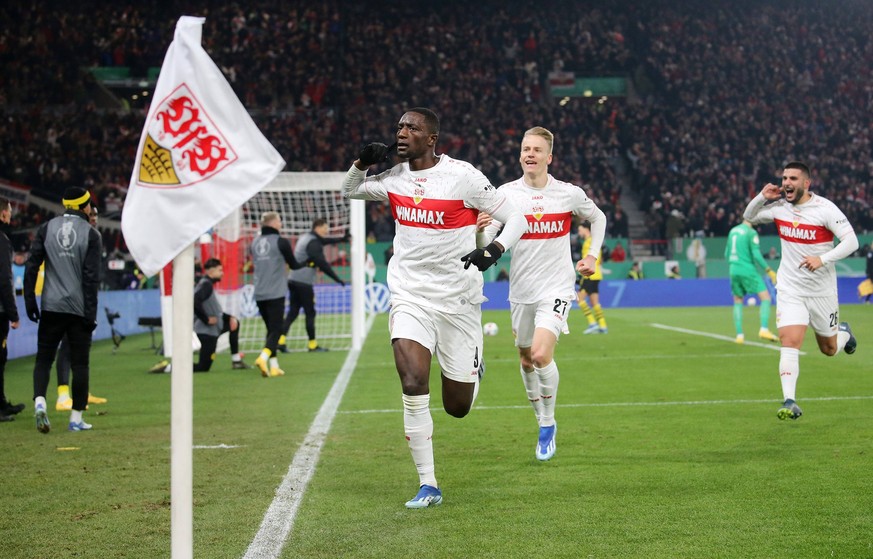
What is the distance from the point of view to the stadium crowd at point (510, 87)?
118ft

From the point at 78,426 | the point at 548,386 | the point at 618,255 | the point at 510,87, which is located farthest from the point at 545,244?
the point at 510,87

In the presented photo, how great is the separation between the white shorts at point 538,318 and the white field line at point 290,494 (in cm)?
178

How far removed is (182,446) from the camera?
3.51m

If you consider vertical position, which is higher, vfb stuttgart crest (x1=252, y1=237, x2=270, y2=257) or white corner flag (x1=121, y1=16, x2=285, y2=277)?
white corner flag (x1=121, y1=16, x2=285, y2=277)

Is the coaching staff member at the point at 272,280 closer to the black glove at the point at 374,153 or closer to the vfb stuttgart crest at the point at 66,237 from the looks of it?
the vfb stuttgart crest at the point at 66,237

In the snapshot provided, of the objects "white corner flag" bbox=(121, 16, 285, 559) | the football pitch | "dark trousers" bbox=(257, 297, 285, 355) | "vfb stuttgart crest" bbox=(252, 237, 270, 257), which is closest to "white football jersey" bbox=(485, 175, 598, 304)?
the football pitch

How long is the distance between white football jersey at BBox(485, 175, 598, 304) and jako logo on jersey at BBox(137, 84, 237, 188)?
166 inches

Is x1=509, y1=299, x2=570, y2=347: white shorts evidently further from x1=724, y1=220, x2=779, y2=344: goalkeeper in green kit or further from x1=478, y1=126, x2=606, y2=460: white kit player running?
x1=724, y1=220, x2=779, y2=344: goalkeeper in green kit

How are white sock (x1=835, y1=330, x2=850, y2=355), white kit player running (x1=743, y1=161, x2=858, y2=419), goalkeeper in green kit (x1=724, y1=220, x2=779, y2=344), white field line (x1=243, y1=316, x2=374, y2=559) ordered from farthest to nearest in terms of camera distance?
goalkeeper in green kit (x1=724, y1=220, x2=779, y2=344) < white sock (x1=835, y1=330, x2=850, y2=355) < white kit player running (x1=743, y1=161, x2=858, y2=419) < white field line (x1=243, y1=316, x2=374, y2=559)

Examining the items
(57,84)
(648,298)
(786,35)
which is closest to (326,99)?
(57,84)

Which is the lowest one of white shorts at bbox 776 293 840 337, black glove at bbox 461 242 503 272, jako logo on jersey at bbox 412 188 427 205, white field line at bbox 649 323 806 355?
white field line at bbox 649 323 806 355

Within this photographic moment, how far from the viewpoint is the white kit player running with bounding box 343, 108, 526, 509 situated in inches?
237

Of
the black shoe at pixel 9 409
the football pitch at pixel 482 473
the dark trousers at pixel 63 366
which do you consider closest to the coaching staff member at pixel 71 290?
the football pitch at pixel 482 473

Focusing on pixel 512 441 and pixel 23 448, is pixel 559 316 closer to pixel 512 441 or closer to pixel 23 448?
pixel 512 441
